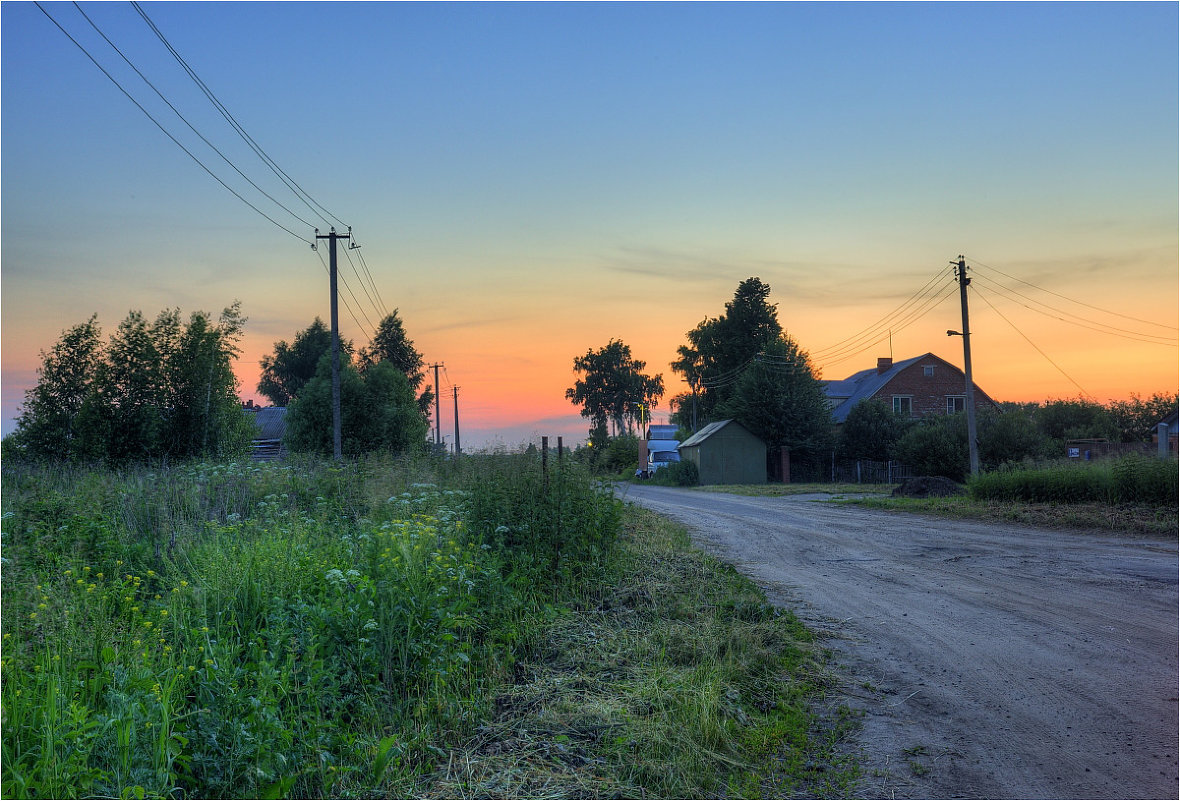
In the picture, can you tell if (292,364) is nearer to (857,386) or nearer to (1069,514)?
(857,386)

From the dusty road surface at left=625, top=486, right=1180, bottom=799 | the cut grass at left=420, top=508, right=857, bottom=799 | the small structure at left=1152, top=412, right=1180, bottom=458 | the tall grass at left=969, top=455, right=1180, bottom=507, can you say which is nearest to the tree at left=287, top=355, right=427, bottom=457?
the tall grass at left=969, top=455, right=1180, bottom=507

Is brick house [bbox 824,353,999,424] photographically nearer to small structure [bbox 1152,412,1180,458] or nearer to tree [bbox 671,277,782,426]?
tree [bbox 671,277,782,426]

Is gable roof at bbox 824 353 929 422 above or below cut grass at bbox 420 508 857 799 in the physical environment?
above

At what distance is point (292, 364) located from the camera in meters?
76.2

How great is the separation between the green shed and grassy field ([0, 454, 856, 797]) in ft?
118

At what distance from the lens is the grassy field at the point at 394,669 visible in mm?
4176

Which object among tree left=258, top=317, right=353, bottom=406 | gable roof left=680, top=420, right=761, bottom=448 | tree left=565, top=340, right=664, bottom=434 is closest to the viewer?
gable roof left=680, top=420, right=761, bottom=448

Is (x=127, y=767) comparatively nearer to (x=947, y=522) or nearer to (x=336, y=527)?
(x=336, y=527)

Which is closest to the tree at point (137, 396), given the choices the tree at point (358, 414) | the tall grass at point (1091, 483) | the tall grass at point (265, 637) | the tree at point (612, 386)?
the tree at point (358, 414)

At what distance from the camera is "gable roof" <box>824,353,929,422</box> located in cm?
5439

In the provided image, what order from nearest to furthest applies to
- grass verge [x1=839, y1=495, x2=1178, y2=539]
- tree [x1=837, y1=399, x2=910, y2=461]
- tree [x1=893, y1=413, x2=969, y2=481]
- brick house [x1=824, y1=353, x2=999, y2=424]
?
grass verge [x1=839, y1=495, x2=1178, y2=539], tree [x1=893, y1=413, x2=969, y2=481], tree [x1=837, y1=399, x2=910, y2=461], brick house [x1=824, y1=353, x2=999, y2=424]

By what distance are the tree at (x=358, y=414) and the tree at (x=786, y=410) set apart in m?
21.2

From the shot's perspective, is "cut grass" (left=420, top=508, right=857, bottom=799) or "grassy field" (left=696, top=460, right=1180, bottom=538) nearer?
"cut grass" (left=420, top=508, right=857, bottom=799)

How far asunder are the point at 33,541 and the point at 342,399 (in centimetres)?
2262
